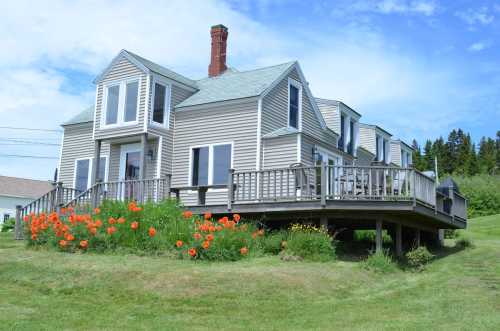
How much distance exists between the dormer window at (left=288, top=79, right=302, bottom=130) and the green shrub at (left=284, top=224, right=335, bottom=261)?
7.55 meters

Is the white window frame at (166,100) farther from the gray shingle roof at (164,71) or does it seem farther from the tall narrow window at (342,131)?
the tall narrow window at (342,131)

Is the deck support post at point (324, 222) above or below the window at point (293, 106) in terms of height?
below

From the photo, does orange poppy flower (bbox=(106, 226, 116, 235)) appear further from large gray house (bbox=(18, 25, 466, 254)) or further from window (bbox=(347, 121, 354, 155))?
window (bbox=(347, 121, 354, 155))

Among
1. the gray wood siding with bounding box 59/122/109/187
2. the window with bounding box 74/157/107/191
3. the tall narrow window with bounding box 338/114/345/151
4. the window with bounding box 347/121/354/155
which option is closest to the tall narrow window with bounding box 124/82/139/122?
the gray wood siding with bounding box 59/122/109/187

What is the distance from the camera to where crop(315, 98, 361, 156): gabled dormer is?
24453 mm

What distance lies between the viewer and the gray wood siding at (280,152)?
18.8 metres

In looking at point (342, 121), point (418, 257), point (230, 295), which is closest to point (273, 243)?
point (418, 257)

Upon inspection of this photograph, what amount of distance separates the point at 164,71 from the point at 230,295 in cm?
1273

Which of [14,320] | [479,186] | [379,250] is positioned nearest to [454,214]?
[379,250]

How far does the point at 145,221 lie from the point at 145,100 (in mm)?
6604

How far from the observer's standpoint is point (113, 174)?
21719 mm

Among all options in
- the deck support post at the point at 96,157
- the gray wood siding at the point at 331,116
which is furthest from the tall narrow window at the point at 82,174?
the gray wood siding at the point at 331,116

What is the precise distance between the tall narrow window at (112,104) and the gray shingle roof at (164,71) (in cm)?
129

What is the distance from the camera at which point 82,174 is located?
2328cm
